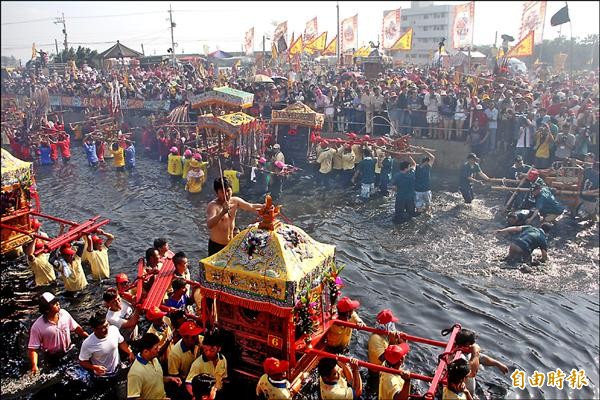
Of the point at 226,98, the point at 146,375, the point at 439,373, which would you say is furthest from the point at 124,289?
the point at 226,98

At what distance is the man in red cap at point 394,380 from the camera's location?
5.17 meters

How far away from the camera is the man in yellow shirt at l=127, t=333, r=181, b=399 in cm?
527

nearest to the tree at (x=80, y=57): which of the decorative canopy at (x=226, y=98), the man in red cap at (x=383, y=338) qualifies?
the decorative canopy at (x=226, y=98)

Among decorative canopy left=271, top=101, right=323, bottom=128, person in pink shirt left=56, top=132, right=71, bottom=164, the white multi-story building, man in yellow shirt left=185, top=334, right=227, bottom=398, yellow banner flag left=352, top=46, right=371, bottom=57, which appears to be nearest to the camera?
man in yellow shirt left=185, top=334, right=227, bottom=398

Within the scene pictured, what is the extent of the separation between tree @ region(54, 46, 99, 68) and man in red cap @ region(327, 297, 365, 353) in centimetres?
3073

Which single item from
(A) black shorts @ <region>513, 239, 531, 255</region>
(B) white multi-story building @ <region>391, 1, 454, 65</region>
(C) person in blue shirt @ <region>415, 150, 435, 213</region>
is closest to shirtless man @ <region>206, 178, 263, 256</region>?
(A) black shorts @ <region>513, 239, 531, 255</region>

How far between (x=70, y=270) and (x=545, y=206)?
1097 centimetres

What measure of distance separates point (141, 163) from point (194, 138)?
10.6 ft

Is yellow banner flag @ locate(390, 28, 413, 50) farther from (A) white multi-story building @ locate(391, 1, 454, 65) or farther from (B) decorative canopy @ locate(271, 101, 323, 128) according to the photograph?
(A) white multi-story building @ locate(391, 1, 454, 65)

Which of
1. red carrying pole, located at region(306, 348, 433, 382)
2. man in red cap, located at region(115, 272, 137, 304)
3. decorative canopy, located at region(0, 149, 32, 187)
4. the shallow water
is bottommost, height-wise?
the shallow water

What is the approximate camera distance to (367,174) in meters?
15.5

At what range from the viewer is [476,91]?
64.5 ft

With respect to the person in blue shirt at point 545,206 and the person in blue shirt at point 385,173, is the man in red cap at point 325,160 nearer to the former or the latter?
the person in blue shirt at point 385,173

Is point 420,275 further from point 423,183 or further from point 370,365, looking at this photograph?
point 370,365
